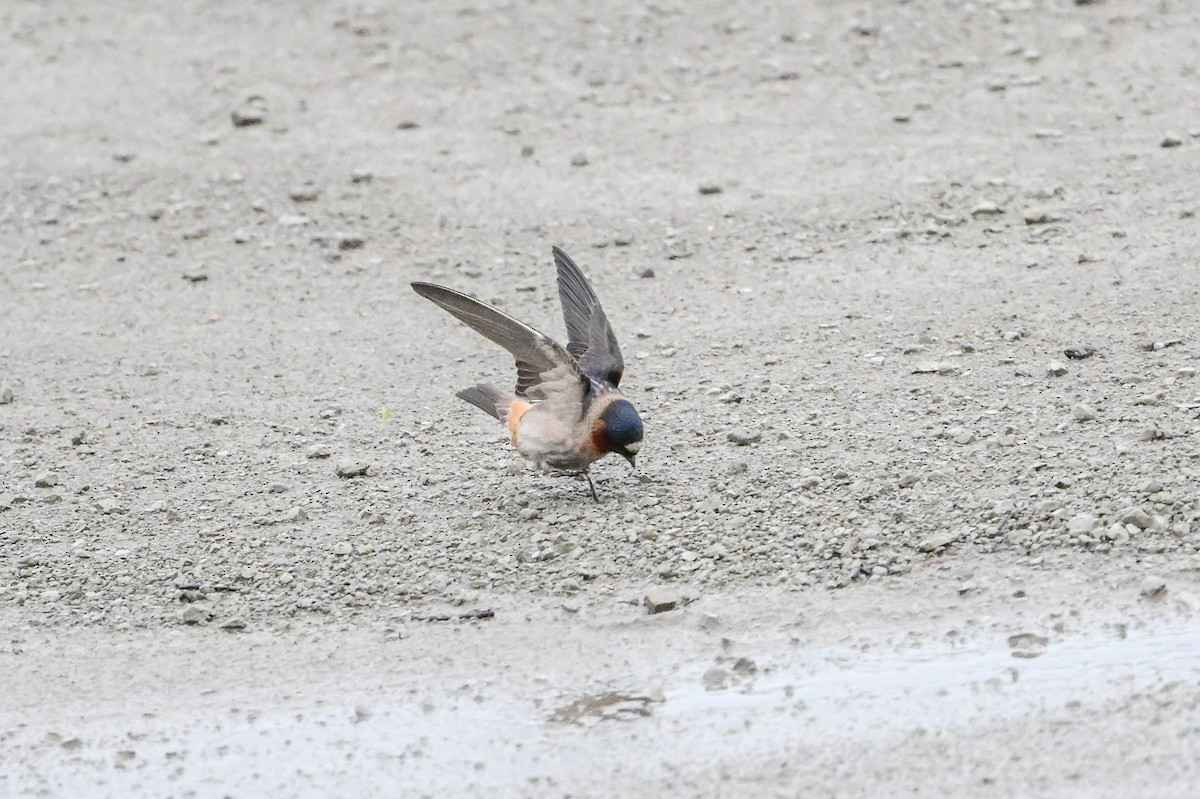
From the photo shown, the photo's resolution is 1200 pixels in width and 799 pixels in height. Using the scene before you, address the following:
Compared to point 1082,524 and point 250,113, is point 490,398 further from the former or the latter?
point 250,113

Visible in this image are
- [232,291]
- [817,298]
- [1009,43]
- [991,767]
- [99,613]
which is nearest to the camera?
[991,767]

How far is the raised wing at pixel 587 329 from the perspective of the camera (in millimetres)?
5930

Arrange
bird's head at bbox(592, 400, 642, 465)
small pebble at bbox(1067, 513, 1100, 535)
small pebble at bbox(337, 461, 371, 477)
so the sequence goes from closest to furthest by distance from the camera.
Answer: small pebble at bbox(1067, 513, 1100, 535)
bird's head at bbox(592, 400, 642, 465)
small pebble at bbox(337, 461, 371, 477)

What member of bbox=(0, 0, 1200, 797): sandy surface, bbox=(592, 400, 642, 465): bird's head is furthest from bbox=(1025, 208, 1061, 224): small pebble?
bbox=(592, 400, 642, 465): bird's head

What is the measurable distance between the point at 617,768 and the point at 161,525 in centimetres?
234

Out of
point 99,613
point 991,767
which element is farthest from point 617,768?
point 99,613

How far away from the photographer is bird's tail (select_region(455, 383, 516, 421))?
5.88 m

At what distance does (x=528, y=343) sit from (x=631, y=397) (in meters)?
0.99

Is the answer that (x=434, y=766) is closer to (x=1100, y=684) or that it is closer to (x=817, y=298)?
(x=1100, y=684)

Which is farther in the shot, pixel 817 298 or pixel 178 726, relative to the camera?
pixel 817 298

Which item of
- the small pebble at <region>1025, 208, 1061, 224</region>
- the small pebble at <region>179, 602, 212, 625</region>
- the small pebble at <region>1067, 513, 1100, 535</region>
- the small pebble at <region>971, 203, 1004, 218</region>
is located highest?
the small pebble at <region>1067, 513, 1100, 535</region>

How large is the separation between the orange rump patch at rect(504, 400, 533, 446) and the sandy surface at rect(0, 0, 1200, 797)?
0.23 m

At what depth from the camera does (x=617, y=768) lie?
4020 mm

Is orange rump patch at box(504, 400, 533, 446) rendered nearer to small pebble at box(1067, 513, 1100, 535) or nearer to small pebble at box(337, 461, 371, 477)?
small pebble at box(337, 461, 371, 477)
